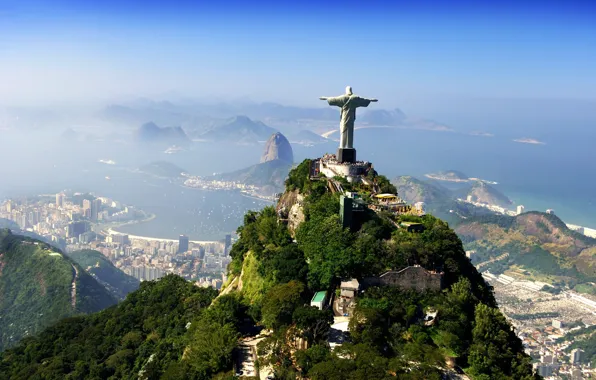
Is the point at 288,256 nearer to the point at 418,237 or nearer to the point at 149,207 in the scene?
the point at 418,237

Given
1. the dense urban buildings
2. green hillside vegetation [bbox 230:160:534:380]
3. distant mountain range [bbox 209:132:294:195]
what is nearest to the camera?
green hillside vegetation [bbox 230:160:534:380]

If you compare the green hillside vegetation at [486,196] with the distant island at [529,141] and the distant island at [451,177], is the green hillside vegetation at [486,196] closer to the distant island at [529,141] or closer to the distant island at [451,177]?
the distant island at [451,177]

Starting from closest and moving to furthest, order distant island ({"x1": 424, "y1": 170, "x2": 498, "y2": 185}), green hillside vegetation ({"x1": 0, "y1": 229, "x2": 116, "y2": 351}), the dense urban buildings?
1. green hillside vegetation ({"x1": 0, "y1": 229, "x2": 116, "y2": 351})
2. the dense urban buildings
3. distant island ({"x1": 424, "y1": 170, "x2": 498, "y2": 185})

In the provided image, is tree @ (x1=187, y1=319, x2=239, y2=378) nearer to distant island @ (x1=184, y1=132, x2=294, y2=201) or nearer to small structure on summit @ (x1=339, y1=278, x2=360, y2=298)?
small structure on summit @ (x1=339, y1=278, x2=360, y2=298)

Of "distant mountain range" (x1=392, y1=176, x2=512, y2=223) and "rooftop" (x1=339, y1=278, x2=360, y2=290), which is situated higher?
"rooftop" (x1=339, y1=278, x2=360, y2=290)

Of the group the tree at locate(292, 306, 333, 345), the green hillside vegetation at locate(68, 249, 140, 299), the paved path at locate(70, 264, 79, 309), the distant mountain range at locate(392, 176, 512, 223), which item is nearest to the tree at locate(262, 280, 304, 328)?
the tree at locate(292, 306, 333, 345)

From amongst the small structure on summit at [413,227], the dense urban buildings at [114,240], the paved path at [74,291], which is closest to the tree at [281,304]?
the small structure on summit at [413,227]
